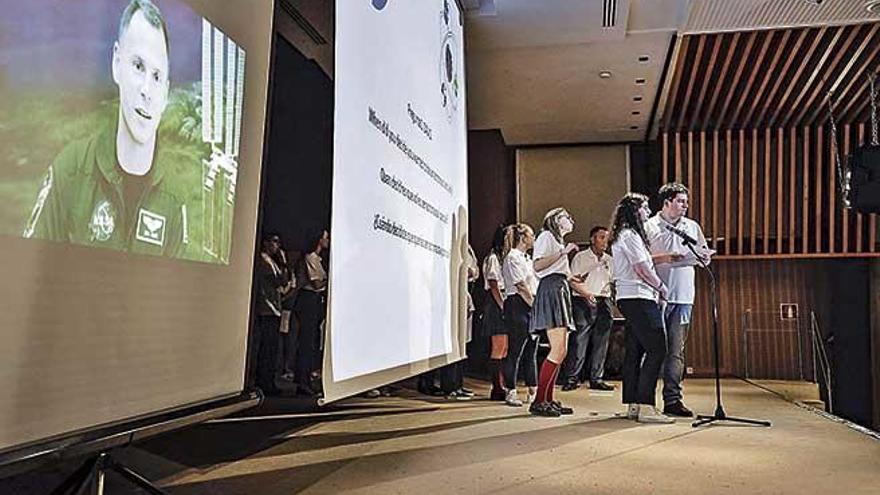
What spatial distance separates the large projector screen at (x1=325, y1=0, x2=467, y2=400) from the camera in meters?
2.03

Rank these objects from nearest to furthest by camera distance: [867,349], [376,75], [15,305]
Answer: [15,305] → [376,75] → [867,349]

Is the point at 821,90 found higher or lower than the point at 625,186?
higher

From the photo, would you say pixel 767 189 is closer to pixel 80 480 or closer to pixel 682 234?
pixel 682 234

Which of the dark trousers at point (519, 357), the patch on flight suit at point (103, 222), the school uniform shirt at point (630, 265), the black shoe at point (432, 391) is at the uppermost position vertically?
the school uniform shirt at point (630, 265)

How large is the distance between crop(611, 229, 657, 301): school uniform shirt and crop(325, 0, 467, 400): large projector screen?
38.1 inches

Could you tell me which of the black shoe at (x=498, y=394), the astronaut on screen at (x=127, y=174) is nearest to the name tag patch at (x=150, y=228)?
the astronaut on screen at (x=127, y=174)

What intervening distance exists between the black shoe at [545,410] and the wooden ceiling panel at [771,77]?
10.9 feet

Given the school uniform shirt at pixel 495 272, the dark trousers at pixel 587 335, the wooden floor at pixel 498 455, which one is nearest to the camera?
the wooden floor at pixel 498 455

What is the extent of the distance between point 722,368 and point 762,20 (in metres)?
4.58

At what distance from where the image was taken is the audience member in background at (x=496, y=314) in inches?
208

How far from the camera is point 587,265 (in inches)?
246

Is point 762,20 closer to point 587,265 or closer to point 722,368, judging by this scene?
point 587,265

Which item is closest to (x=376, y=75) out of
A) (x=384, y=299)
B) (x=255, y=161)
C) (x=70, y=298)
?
(x=255, y=161)

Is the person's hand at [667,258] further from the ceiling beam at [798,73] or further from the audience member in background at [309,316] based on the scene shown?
the ceiling beam at [798,73]
